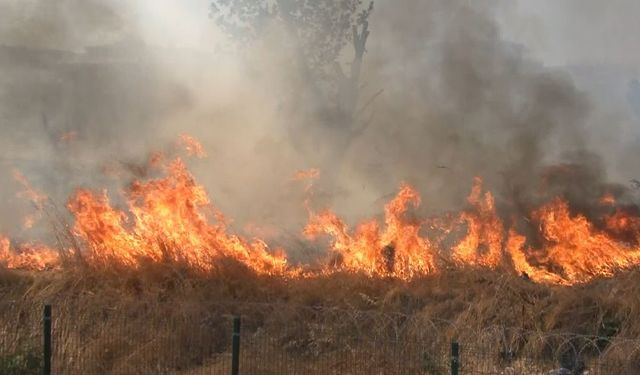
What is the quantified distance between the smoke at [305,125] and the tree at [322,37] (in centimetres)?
43

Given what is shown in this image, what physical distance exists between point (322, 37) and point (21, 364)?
16.2m

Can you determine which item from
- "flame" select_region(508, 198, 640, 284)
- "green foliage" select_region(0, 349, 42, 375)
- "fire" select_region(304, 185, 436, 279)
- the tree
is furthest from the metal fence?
the tree

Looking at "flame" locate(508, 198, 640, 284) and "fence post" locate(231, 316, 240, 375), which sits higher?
"flame" locate(508, 198, 640, 284)

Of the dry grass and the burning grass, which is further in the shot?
the burning grass

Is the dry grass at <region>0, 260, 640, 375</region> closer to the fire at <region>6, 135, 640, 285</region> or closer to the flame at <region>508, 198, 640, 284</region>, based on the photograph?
the fire at <region>6, 135, 640, 285</region>

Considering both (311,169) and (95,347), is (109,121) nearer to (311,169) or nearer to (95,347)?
(311,169)

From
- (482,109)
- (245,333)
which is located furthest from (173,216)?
(482,109)

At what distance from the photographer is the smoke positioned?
19500 millimetres

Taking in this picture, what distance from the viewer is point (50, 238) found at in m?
17.0

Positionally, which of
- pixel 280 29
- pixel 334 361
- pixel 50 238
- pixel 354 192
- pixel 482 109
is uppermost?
pixel 280 29

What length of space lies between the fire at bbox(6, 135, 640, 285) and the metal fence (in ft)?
6.42

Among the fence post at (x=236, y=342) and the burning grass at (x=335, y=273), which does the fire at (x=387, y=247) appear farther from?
the fence post at (x=236, y=342)

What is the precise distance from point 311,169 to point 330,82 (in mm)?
5018

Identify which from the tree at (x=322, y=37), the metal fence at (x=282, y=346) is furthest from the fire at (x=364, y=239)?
the tree at (x=322, y=37)
